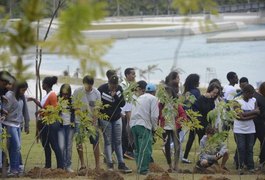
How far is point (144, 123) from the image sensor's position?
10.3m

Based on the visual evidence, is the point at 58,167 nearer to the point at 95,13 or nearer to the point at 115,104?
the point at 115,104

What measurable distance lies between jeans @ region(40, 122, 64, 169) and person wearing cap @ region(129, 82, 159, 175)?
1.05 metres

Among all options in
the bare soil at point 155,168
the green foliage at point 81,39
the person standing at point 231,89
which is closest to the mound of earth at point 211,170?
the bare soil at point 155,168

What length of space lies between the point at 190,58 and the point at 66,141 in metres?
29.2

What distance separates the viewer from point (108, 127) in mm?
10711

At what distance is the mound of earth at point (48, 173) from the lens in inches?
388

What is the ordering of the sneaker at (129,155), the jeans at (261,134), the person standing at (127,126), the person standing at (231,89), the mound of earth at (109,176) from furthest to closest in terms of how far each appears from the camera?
1. the person standing at (231,89)
2. the sneaker at (129,155)
3. the person standing at (127,126)
4. the jeans at (261,134)
5. the mound of earth at (109,176)

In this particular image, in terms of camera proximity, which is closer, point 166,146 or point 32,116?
point 166,146

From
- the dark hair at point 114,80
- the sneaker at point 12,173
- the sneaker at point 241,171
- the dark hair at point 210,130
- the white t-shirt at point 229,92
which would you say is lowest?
the sneaker at point 241,171

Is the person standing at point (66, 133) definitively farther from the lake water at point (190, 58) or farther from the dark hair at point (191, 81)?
the lake water at point (190, 58)

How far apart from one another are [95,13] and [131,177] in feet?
21.6

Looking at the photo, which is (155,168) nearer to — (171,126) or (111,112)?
(171,126)

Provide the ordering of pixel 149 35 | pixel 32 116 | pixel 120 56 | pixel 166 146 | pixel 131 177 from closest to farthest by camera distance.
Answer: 1. pixel 131 177
2. pixel 166 146
3. pixel 32 116
4. pixel 120 56
5. pixel 149 35

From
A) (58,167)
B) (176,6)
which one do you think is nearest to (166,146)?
(58,167)
